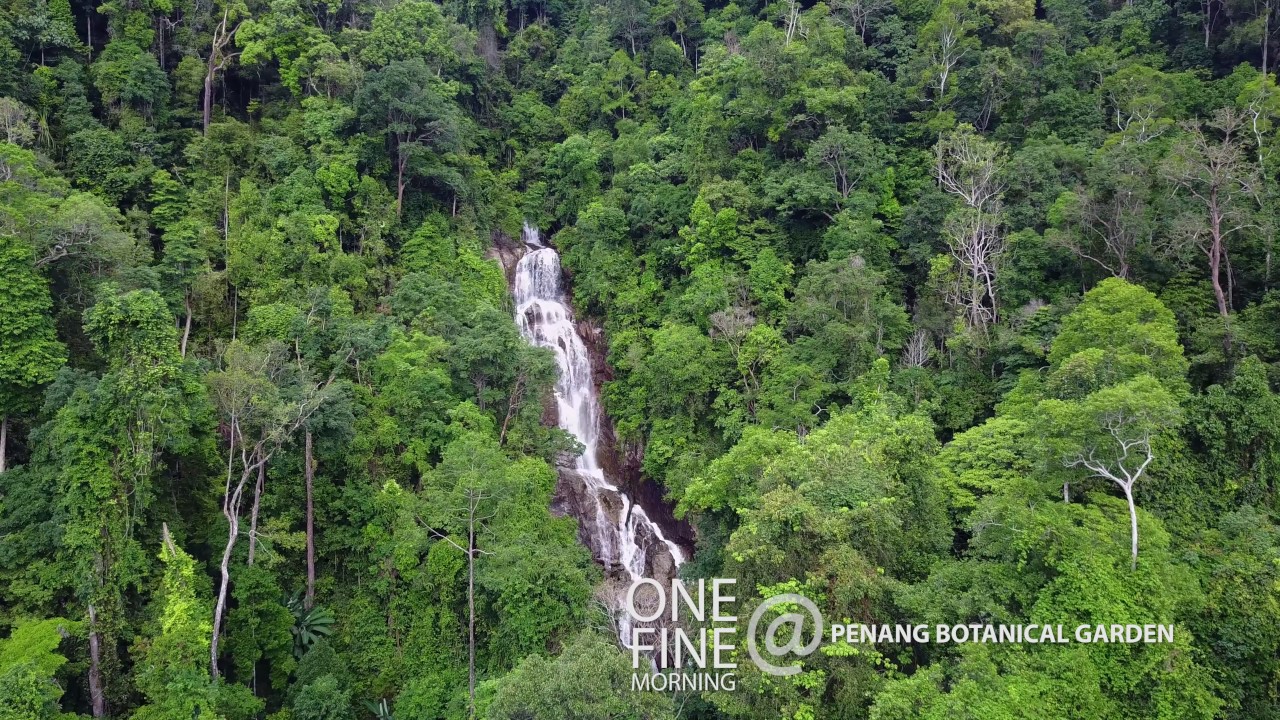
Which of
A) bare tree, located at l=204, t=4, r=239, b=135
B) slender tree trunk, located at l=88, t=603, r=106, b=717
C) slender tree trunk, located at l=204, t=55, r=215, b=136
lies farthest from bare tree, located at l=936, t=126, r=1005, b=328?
bare tree, located at l=204, t=4, r=239, b=135

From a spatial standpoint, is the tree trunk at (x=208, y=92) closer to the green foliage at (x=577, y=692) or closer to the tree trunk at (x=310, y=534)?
the tree trunk at (x=310, y=534)

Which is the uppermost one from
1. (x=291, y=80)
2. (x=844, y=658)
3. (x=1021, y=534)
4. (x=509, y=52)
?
(x=509, y=52)

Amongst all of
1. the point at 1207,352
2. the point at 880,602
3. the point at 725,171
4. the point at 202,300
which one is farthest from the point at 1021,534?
the point at 202,300

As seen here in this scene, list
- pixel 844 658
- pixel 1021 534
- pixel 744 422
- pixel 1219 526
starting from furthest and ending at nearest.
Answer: pixel 744 422 < pixel 1219 526 < pixel 1021 534 < pixel 844 658

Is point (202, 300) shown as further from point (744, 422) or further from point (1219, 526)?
point (1219, 526)

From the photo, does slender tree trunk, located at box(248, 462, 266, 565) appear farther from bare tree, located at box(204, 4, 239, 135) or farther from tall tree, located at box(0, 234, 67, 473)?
bare tree, located at box(204, 4, 239, 135)

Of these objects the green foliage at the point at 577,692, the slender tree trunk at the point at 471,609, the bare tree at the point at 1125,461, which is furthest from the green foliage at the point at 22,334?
the bare tree at the point at 1125,461
